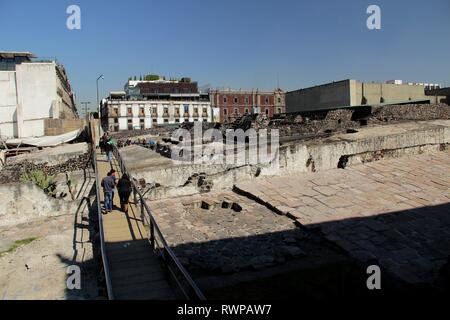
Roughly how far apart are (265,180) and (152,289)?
750 cm

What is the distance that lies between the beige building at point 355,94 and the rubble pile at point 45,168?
78.1ft

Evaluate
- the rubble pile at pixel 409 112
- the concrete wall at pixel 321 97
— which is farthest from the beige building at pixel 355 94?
the rubble pile at pixel 409 112

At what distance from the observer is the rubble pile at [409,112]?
19.6 metres

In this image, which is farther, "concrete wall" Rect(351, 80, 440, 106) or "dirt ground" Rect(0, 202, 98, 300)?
"concrete wall" Rect(351, 80, 440, 106)

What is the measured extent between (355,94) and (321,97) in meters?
3.57

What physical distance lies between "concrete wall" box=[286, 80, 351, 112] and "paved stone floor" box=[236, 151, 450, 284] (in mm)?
20284

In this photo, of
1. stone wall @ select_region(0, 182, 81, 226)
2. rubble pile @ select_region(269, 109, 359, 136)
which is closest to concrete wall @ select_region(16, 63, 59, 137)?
rubble pile @ select_region(269, 109, 359, 136)

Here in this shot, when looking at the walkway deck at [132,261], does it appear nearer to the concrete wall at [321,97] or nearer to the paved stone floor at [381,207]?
the paved stone floor at [381,207]

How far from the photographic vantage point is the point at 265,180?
12.8m

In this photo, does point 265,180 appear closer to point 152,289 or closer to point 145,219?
point 145,219

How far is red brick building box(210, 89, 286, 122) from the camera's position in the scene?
6838cm

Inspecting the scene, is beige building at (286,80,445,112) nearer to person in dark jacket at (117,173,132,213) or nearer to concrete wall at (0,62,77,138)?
concrete wall at (0,62,77,138)
